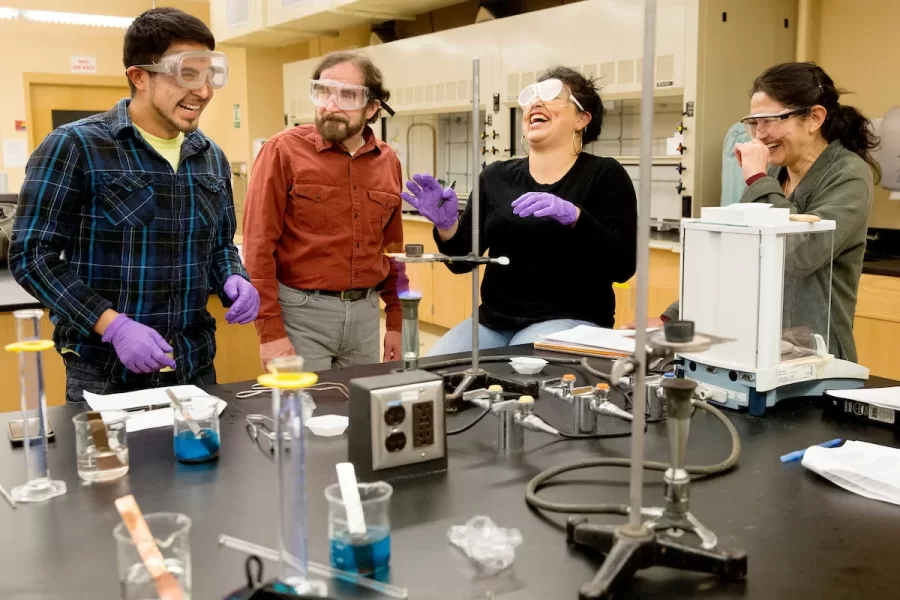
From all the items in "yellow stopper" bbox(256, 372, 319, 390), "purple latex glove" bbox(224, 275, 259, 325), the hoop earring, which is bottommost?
"purple latex glove" bbox(224, 275, 259, 325)

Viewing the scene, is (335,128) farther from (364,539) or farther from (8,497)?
(364,539)

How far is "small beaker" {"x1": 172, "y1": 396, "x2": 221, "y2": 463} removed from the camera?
4.34 feet

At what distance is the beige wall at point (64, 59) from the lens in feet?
24.7

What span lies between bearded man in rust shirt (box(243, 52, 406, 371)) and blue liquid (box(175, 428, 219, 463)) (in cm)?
104


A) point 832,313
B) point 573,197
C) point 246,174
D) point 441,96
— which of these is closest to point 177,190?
point 573,197

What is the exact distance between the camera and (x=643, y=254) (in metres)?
0.96

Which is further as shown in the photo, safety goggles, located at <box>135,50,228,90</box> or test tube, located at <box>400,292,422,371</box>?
safety goggles, located at <box>135,50,228,90</box>

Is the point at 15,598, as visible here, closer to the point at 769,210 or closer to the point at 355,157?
the point at 769,210

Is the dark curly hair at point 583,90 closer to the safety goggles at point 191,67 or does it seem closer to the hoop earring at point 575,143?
the hoop earring at point 575,143

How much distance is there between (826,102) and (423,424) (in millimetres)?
1654

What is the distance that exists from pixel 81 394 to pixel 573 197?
57.2 inches

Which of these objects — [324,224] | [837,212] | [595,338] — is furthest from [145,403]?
[837,212]

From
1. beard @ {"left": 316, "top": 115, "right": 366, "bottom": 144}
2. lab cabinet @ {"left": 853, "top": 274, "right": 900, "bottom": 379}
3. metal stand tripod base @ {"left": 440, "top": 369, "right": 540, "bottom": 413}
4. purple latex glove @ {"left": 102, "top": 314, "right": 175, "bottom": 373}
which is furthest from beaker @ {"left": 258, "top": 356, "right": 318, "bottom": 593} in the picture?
lab cabinet @ {"left": 853, "top": 274, "right": 900, "bottom": 379}

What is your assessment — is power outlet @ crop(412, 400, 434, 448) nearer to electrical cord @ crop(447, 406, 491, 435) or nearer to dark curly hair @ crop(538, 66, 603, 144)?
electrical cord @ crop(447, 406, 491, 435)
